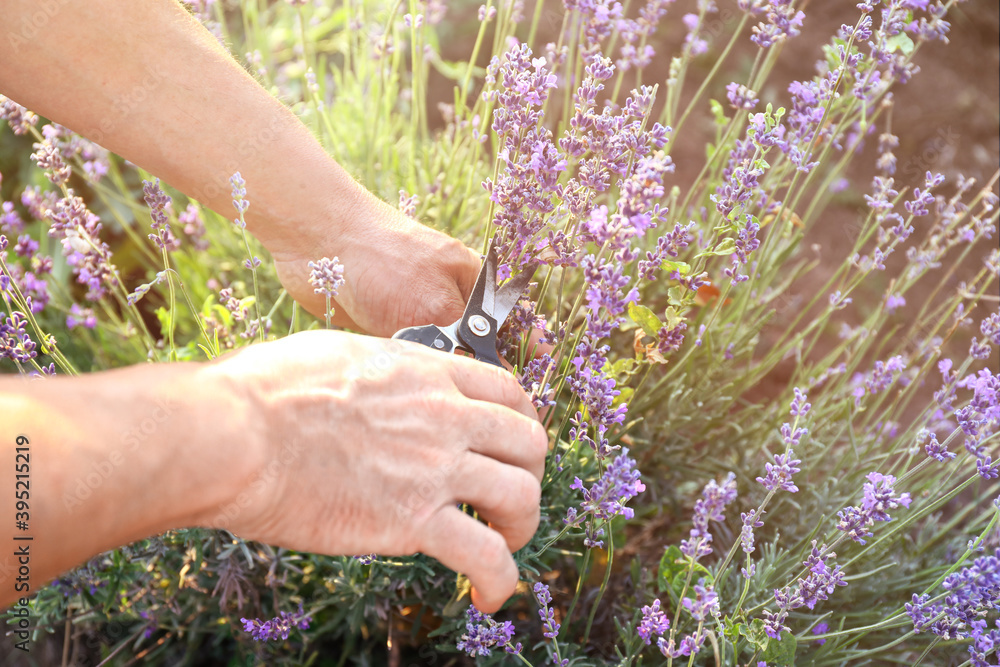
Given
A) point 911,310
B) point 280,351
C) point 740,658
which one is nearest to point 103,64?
point 280,351

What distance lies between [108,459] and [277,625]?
0.67 metres

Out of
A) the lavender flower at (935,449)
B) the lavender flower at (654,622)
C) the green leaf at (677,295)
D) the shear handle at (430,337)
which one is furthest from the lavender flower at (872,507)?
the shear handle at (430,337)

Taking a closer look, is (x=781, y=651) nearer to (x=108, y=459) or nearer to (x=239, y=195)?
(x=108, y=459)

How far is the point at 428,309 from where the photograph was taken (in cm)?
151

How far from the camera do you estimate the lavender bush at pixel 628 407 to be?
1.23 metres

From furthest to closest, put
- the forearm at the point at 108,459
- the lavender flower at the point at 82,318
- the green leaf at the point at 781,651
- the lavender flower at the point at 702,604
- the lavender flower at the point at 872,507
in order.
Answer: the lavender flower at the point at 82,318 → the green leaf at the point at 781,651 → the lavender flower at the point at 872,507 → the lavender flower at the point at 702,604 → the forearm at the point at 108,459

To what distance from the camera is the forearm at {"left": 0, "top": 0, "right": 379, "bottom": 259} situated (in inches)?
56.4

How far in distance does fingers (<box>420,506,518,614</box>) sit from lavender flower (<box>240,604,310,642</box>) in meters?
0.57

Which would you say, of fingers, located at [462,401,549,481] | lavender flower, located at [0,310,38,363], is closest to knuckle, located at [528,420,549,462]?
fingers, located at [462,401,549,481]

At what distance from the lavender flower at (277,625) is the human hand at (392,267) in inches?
25.8

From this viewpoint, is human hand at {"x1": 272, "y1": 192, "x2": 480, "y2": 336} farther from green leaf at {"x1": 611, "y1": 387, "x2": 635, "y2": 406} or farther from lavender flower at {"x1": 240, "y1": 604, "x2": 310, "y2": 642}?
lavender flower at {"x1": 240, "y1": 604, "x2": 310, "y2": 642}

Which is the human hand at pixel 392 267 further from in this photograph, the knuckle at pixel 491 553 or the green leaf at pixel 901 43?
the green leaf at pixel 901 43

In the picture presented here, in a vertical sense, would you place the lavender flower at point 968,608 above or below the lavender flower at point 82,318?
above

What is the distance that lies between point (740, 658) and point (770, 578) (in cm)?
19
